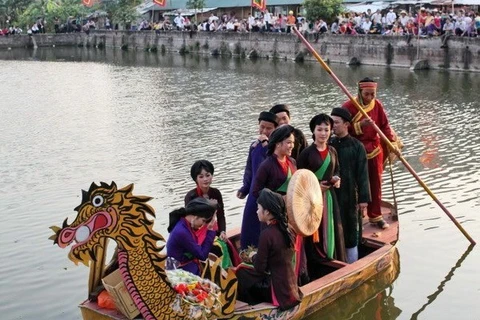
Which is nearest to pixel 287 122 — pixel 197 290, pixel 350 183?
pixel 350 183

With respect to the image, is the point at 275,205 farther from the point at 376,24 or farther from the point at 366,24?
the point at 366,24

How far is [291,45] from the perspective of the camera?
33375 millimetres

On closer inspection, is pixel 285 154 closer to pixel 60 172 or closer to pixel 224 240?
pixel 224 240

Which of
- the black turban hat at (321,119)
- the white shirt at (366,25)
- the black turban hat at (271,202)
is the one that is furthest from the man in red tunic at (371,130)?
the white shirt at (366,25)

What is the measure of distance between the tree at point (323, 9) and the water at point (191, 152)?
3.40 meters

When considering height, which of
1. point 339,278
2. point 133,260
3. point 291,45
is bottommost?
point 339,278

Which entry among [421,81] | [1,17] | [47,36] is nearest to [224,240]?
[421,81]

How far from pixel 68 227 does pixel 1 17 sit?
52641mm

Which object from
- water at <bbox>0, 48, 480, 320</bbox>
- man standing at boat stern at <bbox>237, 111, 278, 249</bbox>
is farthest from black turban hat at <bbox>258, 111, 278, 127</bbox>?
water at <bbox>0, 48, 480, 320</bbox>

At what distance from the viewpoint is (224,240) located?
7645 mm

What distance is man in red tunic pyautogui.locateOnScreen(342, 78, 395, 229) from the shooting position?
878 centimetres

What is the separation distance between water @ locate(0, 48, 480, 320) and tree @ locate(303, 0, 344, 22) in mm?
3396

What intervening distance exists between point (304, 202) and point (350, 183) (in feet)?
4.70

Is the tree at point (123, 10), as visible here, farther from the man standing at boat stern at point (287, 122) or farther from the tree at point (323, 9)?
the man standing at boat stern at point (287, 122)
